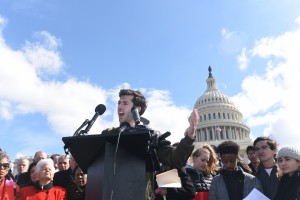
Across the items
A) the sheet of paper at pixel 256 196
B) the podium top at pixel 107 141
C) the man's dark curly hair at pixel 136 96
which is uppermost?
the man's dark curly hair at pixel 136 96

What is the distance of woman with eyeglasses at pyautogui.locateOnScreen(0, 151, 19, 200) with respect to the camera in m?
5.37

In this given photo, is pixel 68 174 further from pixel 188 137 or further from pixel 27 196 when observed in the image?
pixel 188 137

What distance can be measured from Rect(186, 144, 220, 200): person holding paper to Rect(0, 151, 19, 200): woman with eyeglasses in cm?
306

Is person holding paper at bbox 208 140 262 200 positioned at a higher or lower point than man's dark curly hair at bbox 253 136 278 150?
lower

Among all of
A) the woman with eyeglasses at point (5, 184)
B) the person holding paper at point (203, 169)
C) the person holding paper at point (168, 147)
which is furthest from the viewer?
the person holding paper at point (203, 169)

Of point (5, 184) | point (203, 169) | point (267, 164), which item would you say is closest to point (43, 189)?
point (5, 184)

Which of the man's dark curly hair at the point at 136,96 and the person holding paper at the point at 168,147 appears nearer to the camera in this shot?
the person holding paper at the point at 168,147

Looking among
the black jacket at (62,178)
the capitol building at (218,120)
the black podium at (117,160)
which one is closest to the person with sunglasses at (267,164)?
the black podium at (117,160)

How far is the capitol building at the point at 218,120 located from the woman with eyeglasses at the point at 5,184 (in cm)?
7514

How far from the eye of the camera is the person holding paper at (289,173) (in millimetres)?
4374

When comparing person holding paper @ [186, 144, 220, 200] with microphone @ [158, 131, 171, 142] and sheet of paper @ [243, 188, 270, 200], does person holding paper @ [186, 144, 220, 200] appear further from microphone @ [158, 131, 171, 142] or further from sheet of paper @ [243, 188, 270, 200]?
microphone @ [158, 131, 171, 142]

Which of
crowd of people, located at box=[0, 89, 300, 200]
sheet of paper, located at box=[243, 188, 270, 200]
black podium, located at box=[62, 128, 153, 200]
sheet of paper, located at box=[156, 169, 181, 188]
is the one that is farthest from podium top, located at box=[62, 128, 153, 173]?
sheet of paper, located at box=[243, 188, 270, 200]

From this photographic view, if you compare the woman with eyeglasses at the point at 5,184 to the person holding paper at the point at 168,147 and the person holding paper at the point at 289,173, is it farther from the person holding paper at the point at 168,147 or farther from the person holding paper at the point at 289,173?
the person holding paper at the point at 289,173

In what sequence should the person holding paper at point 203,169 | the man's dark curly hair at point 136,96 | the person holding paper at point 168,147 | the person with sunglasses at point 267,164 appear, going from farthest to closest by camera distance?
the person holding paper at point 203,169
the person with sunglasses at point 267,164
the man's dark curly hair at point 136,96
the person holding paper at point 168,147
